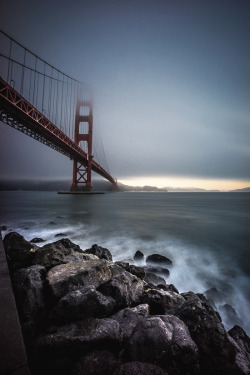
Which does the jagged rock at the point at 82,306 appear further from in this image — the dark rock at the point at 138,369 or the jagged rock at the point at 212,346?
the jagged rock at the point at 212,346

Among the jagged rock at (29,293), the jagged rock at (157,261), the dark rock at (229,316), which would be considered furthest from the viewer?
the jagged rock at (157,261)

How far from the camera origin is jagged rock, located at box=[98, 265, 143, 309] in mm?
2146

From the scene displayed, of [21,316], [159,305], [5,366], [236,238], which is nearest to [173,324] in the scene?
[159,305]

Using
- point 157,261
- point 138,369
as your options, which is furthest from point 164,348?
point 157,261

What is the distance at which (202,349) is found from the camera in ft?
5.21

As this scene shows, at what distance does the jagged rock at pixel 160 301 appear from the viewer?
2.24m

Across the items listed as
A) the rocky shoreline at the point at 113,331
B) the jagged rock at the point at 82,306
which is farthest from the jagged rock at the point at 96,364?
the jagged rock at the point at 82,306

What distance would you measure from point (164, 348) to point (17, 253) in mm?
2551

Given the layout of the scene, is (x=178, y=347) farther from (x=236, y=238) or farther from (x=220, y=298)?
(x=236, y=238)

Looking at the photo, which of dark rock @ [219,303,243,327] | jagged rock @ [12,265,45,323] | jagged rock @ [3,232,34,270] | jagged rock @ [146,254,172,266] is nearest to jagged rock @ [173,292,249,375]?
dark rock @ [219,303,243,327]

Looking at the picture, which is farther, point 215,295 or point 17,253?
point 215,295

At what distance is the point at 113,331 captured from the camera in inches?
60.2

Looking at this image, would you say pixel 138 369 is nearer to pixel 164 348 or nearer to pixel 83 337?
pixel 164 348

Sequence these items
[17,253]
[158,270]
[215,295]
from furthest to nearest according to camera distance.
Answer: [158,270], [215,295], [17,253]
